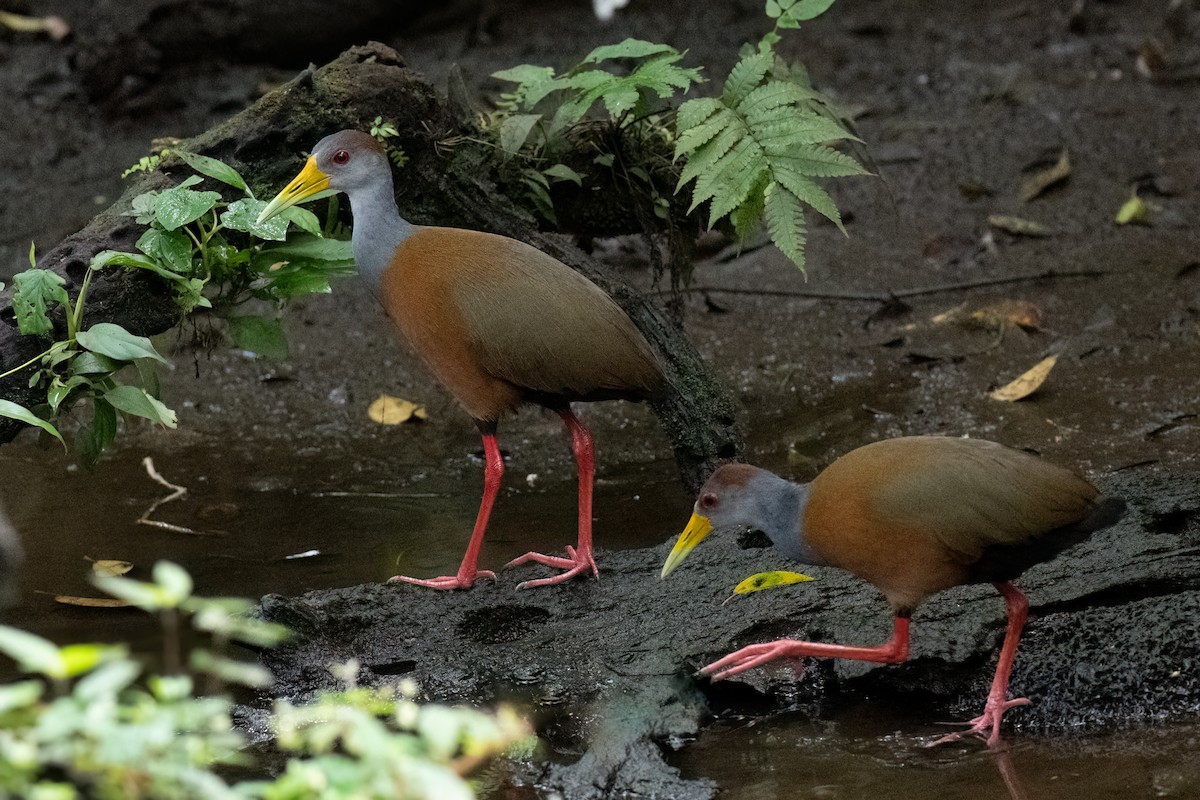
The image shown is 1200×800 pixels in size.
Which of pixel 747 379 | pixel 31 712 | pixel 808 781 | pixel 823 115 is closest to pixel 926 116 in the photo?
pixel 747 379

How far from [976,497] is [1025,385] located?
2.62 metres

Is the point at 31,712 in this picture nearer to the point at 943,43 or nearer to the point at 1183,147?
the point at 1183,147

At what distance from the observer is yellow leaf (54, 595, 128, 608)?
4480 millimetres

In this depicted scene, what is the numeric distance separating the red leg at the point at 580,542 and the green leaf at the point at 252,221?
3.63 ft

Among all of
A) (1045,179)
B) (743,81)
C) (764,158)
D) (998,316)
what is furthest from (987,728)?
(1045,179)

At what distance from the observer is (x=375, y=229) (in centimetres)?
450

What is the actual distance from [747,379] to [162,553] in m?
2.82

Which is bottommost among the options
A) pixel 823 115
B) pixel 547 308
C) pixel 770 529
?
pixel 770 529

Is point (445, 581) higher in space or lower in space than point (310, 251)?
lower

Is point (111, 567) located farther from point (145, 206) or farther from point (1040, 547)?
point (1040, 547)

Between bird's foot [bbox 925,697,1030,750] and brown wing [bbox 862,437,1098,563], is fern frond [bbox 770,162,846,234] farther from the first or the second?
bird's foot [bbox 925,697,1030,750]

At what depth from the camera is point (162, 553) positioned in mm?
4961

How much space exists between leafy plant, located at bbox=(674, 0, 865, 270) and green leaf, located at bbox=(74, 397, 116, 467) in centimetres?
198

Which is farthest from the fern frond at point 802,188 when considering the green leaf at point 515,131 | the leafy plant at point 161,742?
the leafy plant at point 161,742
